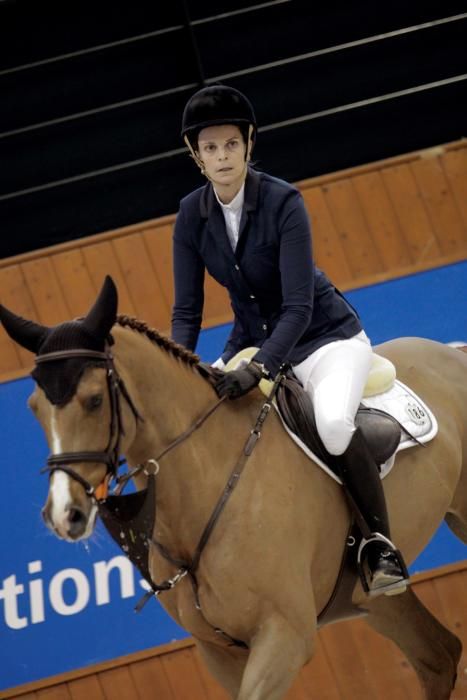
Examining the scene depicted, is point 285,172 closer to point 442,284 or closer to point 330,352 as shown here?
point 442,284

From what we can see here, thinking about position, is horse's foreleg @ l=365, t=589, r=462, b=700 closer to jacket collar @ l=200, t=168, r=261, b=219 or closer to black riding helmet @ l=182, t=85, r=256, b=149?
jacket collar @ l=200, t=168, r=261, b=219

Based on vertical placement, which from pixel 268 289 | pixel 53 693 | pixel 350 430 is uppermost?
pixel 268 289

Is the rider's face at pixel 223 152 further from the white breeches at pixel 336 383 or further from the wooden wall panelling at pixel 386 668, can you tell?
the wooden wall panelling at pixel 386 668

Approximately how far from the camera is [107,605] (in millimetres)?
5453

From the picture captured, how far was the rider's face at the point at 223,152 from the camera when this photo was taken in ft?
11.9

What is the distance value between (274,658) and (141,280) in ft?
9.55

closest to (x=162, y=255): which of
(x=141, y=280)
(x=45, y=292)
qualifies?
(x=141, y=280)

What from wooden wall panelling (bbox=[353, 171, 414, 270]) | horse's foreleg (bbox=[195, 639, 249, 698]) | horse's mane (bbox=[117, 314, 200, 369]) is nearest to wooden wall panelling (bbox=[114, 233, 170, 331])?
wooden wall panelling (bbox=[353, 171, 414, 270])

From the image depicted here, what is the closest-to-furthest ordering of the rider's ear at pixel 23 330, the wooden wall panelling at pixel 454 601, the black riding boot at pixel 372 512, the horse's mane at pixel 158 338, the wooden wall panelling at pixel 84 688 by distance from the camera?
the rider's ear at pixel 23 330
the horse's mane at pixel 158 338
the black riding boot at pixel 372 512
the wooden wall panelling at pixel 84 688
the wooden wall panelling at pixel 454 601

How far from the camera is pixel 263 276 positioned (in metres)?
3.75

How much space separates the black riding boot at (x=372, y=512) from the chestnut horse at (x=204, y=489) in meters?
0.08

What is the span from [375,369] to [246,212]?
31.9 inches

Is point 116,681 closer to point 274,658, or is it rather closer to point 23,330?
point 274,658

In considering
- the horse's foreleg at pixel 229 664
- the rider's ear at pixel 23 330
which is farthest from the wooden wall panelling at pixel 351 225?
the rider's ear at pixel 23 330
